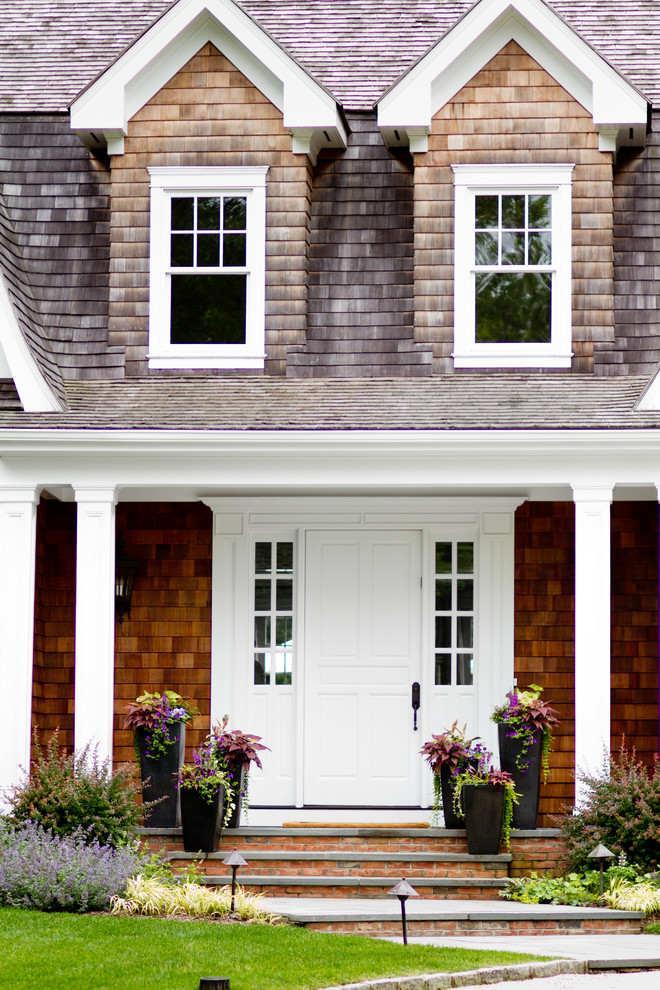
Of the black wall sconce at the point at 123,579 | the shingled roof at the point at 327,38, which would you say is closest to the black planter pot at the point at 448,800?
the black wall sconce at the point at 123,579

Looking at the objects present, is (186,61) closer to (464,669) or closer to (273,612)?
(273,612)

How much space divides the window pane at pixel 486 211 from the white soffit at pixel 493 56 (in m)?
0.73

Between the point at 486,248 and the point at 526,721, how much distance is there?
13.8 feet

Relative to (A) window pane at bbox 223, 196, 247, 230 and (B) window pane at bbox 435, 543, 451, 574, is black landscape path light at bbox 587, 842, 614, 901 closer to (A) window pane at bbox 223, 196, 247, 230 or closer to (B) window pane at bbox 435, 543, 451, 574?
(B) window pane at bbox 435, 543, 451, 574

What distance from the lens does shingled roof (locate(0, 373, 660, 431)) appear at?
1118cm

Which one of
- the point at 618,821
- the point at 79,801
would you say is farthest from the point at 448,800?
the point at 79,801

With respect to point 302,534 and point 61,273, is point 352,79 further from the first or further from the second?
point 302,534

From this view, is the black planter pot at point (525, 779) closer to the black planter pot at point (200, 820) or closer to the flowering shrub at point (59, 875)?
the black planter pot at point (200, 820)

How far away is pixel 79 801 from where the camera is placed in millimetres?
10344

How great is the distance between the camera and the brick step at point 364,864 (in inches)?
423

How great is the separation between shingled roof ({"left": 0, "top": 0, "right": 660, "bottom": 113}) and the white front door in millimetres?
4237

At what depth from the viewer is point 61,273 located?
42.8ft

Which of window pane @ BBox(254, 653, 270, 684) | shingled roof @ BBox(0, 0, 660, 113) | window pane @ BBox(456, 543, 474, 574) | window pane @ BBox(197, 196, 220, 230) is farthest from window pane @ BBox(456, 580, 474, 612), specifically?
shingled roof @ BBox(0, 0, 660, 113)

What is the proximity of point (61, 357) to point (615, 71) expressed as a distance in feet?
17.8
